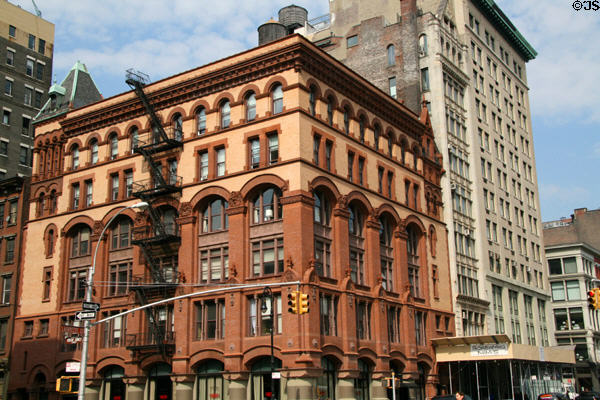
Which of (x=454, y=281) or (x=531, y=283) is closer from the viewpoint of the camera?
(x=454, y=281)

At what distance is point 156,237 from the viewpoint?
50375mm

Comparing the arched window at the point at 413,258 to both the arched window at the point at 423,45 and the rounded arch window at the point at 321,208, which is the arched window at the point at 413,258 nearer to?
the rounded arch window at the point at 321,208

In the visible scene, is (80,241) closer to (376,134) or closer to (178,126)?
(178,126)

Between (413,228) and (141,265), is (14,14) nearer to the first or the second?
(141,265)

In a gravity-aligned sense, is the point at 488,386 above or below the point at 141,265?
below

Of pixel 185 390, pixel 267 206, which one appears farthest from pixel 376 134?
pixel 185 390

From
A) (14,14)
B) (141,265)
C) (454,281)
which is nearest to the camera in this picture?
(141,265)

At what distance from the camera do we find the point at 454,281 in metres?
64.7

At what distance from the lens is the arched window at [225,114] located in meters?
50.9

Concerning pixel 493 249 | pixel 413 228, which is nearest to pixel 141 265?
pixel 413 228

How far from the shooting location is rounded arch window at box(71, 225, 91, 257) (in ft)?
186

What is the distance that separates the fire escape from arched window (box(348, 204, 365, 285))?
1248 cm

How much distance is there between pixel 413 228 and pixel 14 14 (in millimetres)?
59343

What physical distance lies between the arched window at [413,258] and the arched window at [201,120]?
19.2m
